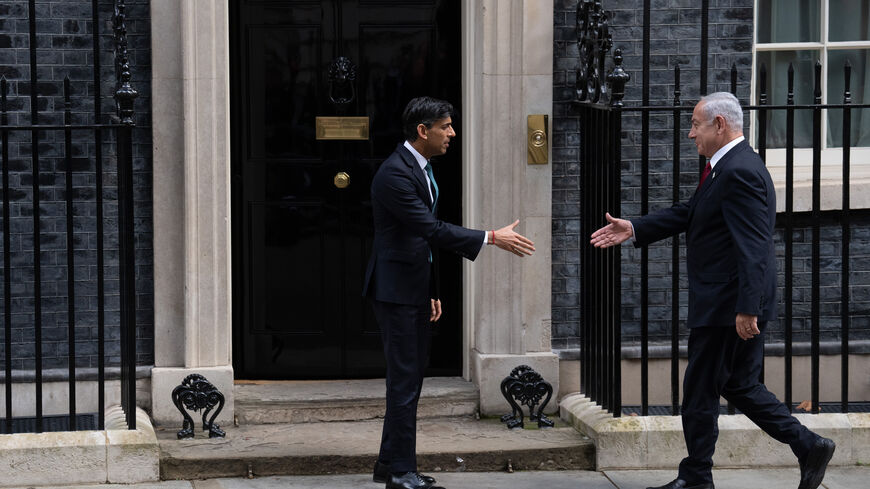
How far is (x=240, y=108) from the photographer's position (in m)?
7.78

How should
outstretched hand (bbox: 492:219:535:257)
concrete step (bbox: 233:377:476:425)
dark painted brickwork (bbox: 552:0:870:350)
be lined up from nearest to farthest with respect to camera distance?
outstretched hand (bbox: 492:219:535:257), concrete step (bbox: 233:377:476:425), dark painted brickwork (bbox: 552:0:870:350)

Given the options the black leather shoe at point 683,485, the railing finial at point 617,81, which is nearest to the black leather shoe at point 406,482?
the black leather shoe at point 683,485

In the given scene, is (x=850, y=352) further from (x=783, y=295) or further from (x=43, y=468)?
(x=43, y=468)

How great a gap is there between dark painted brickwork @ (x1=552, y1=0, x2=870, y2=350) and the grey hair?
4.99 feet

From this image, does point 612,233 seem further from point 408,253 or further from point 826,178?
point 826,178

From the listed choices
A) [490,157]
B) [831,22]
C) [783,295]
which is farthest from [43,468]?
[831,22]

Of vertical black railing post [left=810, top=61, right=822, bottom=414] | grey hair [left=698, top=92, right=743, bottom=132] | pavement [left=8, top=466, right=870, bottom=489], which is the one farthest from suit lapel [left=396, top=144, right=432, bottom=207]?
vertical black railing post [left=810, top=61, right=822, bottom=414]

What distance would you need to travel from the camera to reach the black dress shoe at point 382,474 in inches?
258

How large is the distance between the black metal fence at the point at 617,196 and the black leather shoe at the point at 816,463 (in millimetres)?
863

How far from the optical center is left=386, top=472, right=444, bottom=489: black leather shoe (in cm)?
646

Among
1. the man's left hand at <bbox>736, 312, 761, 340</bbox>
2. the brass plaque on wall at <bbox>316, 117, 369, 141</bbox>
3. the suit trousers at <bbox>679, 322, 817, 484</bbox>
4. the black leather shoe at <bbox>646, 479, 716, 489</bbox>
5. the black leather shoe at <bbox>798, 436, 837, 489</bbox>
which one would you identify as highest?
the brass plaque on wall at <bbox>316, 117, 369, 141</bbox>

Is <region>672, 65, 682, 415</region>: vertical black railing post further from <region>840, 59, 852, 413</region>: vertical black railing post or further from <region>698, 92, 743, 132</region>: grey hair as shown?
<region>840, 59, 852, 413</region>: vertical black railing post

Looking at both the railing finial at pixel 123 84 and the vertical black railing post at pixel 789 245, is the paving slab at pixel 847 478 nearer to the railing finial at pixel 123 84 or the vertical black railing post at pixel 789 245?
the vertical black railing post at pixel 789 245

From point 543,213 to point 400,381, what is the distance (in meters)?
1.63
